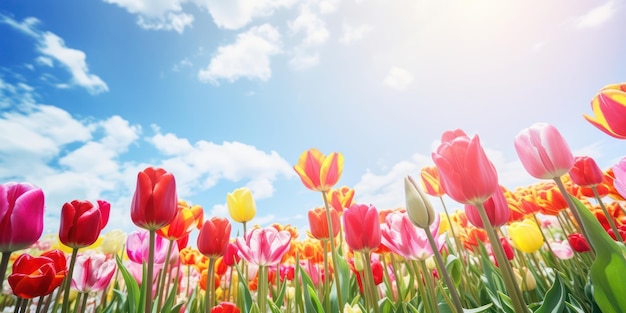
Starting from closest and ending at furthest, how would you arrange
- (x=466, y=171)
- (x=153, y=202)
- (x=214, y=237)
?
(x=466, y=171)
(x=153, y=202)
(x=214, y=237)

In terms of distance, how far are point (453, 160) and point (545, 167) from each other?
2.13 ft

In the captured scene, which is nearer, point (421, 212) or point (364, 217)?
point (421, 212)

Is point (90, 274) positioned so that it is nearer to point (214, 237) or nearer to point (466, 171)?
point (214, 237)

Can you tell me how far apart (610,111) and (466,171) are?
0.91 m

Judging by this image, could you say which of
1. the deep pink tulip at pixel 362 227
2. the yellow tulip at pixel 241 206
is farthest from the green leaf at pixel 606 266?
the yellow tulip at pixel 241 206

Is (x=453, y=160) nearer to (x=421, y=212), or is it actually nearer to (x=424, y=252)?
→ (x=421, y=212)

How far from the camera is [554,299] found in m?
1.55

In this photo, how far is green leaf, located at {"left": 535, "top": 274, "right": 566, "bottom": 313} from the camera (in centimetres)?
143

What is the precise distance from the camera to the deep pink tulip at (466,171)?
1.25m

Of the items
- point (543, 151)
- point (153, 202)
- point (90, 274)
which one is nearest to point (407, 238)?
point (543, 151)

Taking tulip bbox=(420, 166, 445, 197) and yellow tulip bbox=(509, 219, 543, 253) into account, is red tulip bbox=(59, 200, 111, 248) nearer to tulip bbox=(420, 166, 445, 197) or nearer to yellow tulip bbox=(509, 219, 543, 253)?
tulip bbox=(420, 166, 445, 197)

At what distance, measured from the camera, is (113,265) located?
2.39 metres

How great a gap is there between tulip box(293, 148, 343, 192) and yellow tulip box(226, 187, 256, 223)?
2.58 feet

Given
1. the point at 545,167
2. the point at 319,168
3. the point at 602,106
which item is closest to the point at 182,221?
the point at 319,168
